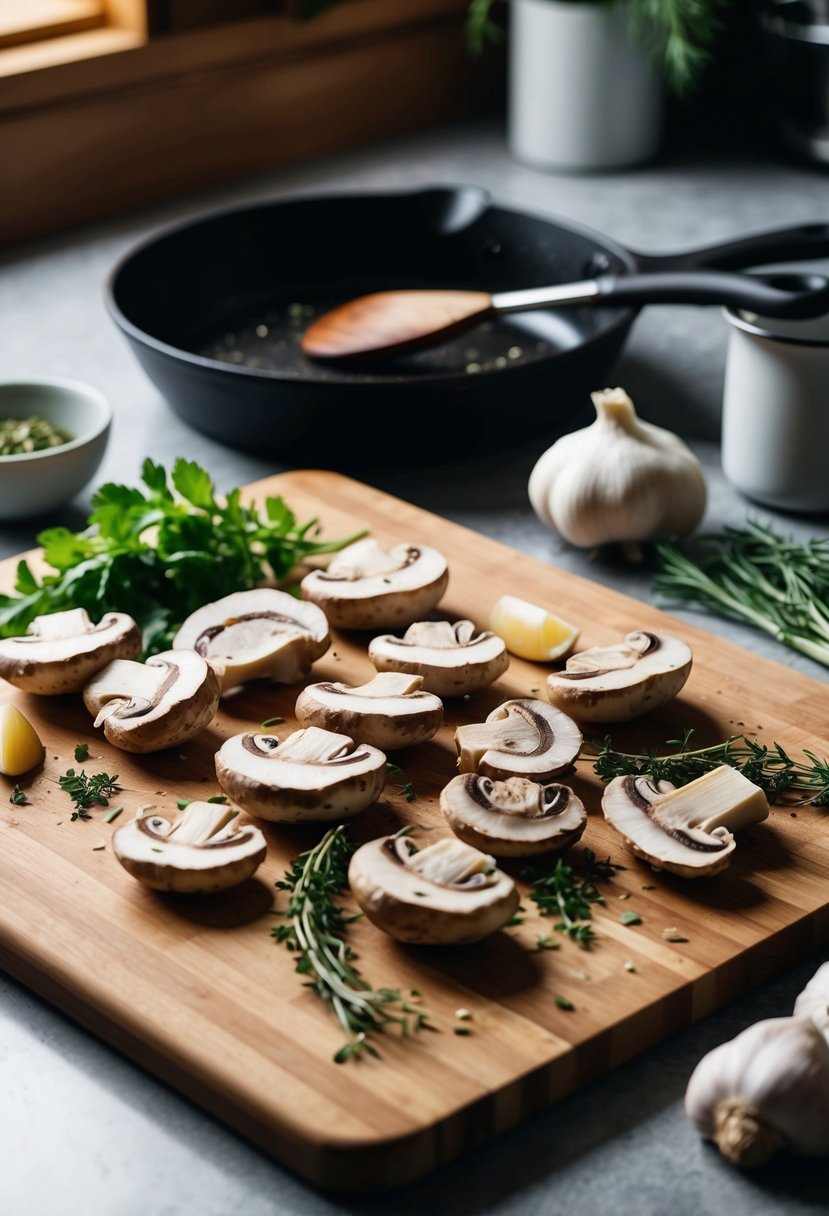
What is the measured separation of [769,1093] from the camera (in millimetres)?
1043

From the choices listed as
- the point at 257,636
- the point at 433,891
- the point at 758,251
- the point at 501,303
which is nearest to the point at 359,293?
the point at 501,303

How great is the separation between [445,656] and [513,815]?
0.28 m

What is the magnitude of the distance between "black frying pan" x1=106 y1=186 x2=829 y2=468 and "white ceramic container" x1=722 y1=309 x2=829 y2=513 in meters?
0.19

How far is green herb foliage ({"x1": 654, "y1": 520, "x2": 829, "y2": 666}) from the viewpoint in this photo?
5.74 ft

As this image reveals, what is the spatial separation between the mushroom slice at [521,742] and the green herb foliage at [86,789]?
33cm

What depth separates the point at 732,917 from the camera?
4.16ft

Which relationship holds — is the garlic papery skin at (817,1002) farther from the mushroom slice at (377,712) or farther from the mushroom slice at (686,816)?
the mushroom slice at (377,712)

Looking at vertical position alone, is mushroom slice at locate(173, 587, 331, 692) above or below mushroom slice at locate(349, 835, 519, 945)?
below

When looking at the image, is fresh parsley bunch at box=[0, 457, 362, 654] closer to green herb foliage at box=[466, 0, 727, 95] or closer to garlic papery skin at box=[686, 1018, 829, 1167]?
garlic papery skin at box=[686, 1018, 829, 1167]

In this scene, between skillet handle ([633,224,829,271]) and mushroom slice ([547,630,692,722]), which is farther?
skillet handle ([633,224,829,271])

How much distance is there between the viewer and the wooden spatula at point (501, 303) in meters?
1.87

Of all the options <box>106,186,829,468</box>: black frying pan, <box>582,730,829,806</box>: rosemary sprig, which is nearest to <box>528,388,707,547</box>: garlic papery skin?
<box>106,186,829,468</box>: black frying pan

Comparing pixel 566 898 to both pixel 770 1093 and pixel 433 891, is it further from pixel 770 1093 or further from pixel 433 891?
pixel 770 1093

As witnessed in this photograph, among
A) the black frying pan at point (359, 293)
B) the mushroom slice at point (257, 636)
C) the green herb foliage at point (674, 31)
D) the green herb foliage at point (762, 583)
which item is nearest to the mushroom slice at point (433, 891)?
the mushroom slice at point (257, 636)
